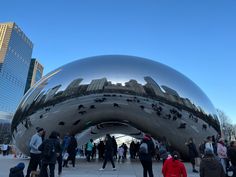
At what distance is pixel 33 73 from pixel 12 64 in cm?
2229

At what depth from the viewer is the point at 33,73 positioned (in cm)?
16675

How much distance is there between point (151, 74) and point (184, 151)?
4026 millimetres

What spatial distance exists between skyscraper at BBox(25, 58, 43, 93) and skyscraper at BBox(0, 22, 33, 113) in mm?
6857

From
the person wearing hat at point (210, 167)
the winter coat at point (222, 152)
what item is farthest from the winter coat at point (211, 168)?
the winter coat at point (222, 152)

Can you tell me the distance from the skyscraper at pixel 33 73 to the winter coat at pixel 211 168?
16658 cm

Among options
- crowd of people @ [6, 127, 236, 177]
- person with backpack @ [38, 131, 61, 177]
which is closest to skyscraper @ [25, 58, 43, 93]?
crowd of people @ [6, 127, 236, 177]

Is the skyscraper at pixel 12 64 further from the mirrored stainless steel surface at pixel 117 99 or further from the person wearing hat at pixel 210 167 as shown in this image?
the person wearing hat at pixel 210 167

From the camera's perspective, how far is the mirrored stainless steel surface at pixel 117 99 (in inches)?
485

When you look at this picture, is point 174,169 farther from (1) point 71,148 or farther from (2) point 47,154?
(1) point 71,148

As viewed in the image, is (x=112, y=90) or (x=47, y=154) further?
(x=112, y=90)

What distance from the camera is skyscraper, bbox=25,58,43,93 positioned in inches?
6492

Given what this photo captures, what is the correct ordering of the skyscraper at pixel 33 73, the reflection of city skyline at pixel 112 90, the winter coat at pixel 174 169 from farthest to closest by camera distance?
1. the skyscraper at pixel 33 73
2. the reflection of city skyline at pixel 112 90
3. the winter coat at pixel 174 169

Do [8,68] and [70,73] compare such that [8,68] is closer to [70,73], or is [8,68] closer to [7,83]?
[7,83]

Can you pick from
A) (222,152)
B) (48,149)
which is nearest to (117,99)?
(222,152)
